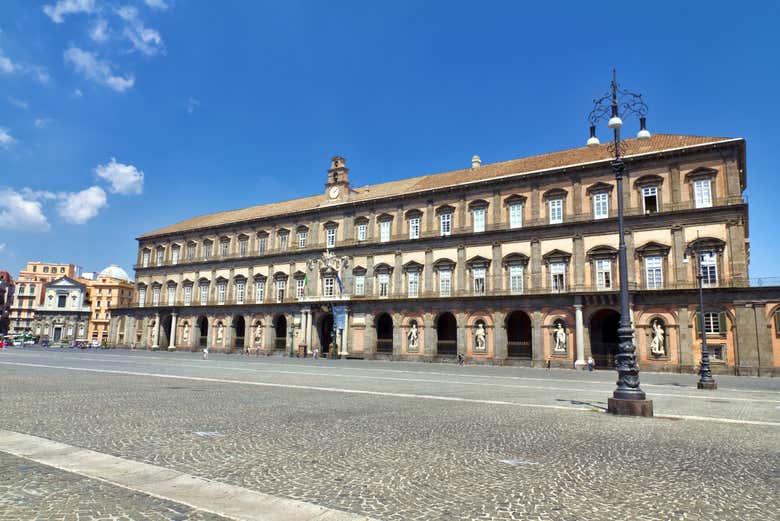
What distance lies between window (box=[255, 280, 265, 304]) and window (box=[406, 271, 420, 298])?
17.3 meters

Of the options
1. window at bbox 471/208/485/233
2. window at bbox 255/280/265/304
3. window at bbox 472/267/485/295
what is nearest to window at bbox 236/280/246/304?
window at bbox 255/280/265/304

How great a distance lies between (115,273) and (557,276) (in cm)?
9839

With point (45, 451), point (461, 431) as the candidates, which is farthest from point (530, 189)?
point (45, 451)

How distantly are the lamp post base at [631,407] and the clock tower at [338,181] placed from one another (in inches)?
1593

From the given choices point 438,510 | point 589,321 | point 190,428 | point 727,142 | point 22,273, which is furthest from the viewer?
point 22,273

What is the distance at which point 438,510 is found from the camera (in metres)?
4.45

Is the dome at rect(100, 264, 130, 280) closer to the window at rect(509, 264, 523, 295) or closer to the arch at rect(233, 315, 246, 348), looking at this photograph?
the arch at rect(233, 315, 246, 348)

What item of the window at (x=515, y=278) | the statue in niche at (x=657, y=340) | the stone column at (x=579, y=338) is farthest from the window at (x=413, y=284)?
the statue in niche at (x=657, y=340)

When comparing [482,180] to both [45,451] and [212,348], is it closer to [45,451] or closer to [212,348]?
[212,348]

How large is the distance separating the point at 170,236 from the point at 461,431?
201ft

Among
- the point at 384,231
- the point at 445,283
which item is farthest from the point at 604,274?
the point at 384,231

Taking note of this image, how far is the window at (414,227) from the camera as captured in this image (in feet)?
145

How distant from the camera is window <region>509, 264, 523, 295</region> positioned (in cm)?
3859

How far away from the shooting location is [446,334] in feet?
147
